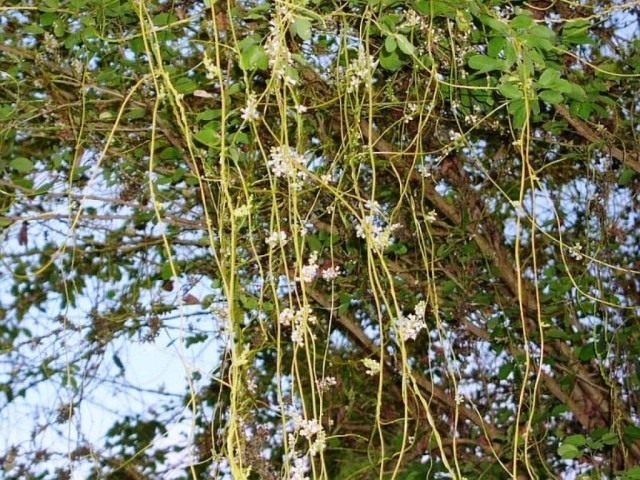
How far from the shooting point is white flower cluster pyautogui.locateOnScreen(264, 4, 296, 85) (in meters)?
0.93

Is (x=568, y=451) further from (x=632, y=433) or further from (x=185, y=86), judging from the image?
(x=185, y=86)

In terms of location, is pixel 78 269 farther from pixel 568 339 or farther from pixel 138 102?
pixel 568 339

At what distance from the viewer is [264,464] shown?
1283mm

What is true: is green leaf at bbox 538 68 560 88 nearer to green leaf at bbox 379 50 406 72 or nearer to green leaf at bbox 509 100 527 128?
green leaf at bbox 509 100 527 128

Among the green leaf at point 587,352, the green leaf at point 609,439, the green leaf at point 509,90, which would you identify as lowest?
the green leaf at point 609,439

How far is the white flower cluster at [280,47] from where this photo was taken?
93cm

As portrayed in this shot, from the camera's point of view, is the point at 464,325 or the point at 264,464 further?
the point at 464,325

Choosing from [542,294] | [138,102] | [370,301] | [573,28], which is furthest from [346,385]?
[573,28]

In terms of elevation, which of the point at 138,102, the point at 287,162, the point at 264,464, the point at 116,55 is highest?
the point at 116,55

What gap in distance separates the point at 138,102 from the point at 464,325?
59cm

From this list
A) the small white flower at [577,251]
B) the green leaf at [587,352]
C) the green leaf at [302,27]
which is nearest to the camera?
the green leaf at [302,27]

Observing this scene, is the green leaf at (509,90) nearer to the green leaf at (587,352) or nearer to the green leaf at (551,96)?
the green leaf at (551,96)

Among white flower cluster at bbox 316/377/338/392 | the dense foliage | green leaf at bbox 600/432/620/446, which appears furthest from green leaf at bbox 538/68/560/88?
green leaf at bbox 600/432/620/446

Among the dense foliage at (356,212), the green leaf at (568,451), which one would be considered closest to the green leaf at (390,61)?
the dense foliage at (356,212)
